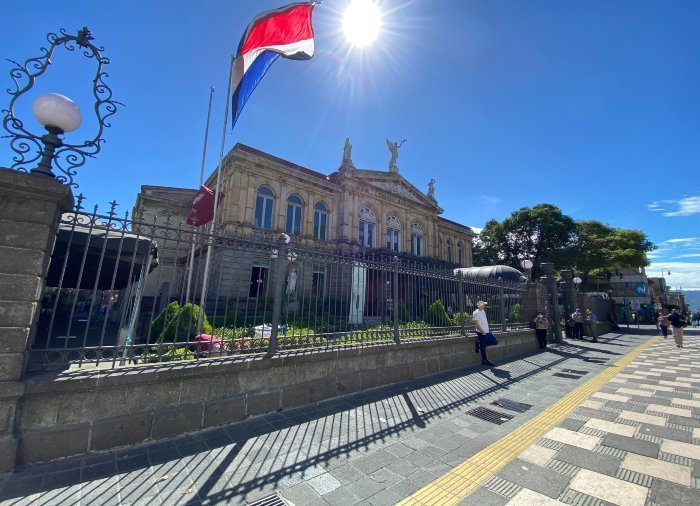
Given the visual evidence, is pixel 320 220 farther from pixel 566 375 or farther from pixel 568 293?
pixel 566 375

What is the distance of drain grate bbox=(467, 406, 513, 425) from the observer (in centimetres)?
430

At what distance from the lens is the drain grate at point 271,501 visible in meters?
2.41

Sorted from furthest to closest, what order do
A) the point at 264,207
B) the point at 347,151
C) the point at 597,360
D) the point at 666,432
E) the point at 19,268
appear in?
the point at 347,151 < the point at 264,207 < the point at 597,360 < the point at 666,432 < the point at 19,268

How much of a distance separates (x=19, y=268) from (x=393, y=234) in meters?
26.2

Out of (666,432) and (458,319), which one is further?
(458,319)

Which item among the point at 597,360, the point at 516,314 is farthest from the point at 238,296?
the point at 516,314

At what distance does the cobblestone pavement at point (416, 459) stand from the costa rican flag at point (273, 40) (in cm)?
731

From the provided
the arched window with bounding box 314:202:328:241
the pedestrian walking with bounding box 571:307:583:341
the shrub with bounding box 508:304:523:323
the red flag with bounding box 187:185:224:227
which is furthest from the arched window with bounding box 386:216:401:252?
the red flag with bounding box 187:185:224:227

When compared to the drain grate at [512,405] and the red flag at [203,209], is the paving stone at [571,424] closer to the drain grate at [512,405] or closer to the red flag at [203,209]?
the drain grate at [512,405]

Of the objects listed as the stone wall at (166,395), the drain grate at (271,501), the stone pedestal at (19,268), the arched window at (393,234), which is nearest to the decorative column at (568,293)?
the arched window at (393,234)

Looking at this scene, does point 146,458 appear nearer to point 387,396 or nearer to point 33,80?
point 387,396

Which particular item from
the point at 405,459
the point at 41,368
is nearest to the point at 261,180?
the point at 41,368

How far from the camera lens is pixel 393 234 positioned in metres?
28.0

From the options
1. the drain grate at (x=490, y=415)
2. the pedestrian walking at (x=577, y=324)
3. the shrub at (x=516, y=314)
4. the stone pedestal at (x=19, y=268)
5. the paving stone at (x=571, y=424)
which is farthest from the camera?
the pedestrian walking at (x=577, y=324)
